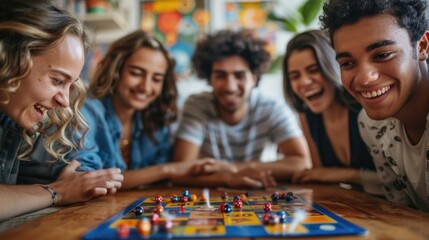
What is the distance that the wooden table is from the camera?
72 cm

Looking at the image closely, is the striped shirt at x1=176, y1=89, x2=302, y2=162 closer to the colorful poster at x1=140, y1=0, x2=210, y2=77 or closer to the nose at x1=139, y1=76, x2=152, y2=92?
the nose at x1=139, y1=76, x2=152, y2=92

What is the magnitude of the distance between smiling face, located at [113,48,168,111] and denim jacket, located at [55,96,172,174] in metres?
0.09

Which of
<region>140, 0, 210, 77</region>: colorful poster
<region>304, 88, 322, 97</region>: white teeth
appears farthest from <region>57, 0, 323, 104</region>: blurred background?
<region>304, 88, 322, 97</region>: white teeth

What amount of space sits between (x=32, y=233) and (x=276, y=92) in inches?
114

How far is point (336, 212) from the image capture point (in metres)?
0.92

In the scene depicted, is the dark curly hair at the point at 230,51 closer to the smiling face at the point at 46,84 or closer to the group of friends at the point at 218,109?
the group of friends at the point at 218,109

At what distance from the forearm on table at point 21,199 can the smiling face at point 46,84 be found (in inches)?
7.4

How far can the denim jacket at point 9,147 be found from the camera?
3.59 feet

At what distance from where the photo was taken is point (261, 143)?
7.11ft

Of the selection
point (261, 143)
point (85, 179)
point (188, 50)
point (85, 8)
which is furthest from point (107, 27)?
point (85, 179)

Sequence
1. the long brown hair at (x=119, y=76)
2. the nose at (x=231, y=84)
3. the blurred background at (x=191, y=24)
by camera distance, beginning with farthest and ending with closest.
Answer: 1. the blurred background at (x=191, y=24)
2. the nose at (x=231, y=84)
3. the long brown hair at (x=119, y=76)

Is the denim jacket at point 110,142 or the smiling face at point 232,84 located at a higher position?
the smiling face at point 232,84

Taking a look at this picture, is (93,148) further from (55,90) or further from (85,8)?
(85,8)

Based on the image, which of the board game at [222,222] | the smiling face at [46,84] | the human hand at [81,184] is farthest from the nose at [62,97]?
the board game at [222,222]
